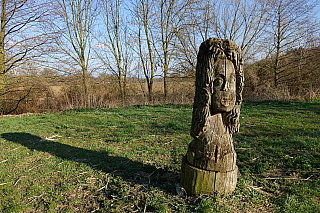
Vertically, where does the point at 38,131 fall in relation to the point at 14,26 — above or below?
below

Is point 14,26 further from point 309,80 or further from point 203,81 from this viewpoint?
point 309,80

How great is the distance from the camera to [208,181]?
283 centimetres

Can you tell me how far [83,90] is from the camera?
51.4 feet

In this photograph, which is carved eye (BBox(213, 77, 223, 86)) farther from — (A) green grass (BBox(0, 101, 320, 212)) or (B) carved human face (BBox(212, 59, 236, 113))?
(A) green grass (BBox(0, 101, 320, 212))

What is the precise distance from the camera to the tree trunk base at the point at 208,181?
9.27ft

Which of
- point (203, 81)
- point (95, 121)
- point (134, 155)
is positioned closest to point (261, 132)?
point (134, 155)

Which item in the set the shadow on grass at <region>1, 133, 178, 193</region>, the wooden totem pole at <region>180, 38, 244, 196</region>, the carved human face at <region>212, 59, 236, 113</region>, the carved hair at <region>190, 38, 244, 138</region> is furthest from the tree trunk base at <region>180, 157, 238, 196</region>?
the carved human face at <region>212, 59, 236, 113</region>

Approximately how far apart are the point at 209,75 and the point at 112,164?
2818 millimetres

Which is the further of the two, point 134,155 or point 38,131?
point 38,131

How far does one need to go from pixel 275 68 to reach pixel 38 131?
1601cm

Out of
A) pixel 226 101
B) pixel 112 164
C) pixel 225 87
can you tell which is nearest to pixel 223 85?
pixel 225 87

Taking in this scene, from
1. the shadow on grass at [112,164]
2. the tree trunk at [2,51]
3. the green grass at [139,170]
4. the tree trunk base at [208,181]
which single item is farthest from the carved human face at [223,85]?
the tree trunk at [2,51]

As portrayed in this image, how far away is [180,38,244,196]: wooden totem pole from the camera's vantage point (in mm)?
2725

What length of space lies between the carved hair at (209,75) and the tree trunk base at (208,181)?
1.77ft
